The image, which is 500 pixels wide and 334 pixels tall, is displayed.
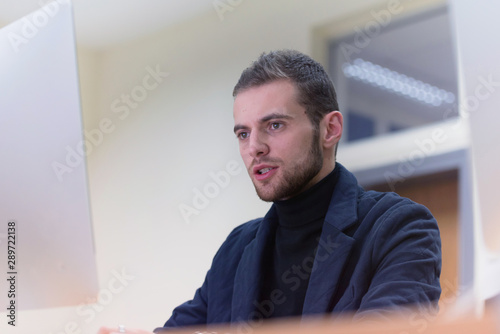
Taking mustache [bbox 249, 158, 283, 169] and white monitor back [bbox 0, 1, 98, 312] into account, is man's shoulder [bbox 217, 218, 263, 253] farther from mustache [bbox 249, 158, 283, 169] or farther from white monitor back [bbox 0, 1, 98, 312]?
white monitor back [bbox 0, 1, 98, 312]

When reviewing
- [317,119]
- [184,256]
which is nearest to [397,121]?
[184,256]

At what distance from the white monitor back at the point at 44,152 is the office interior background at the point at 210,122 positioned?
1.81 m

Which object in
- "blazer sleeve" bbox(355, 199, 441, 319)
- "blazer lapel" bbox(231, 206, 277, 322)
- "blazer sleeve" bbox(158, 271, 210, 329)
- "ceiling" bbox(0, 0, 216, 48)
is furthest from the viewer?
"ceiling" bbox(0, 0, 216, 48)

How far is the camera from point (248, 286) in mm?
1202

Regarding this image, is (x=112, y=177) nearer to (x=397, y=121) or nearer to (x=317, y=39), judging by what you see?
(x=317, y=39)

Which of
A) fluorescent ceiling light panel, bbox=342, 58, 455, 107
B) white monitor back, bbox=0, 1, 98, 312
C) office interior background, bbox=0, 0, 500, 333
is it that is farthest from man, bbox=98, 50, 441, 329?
fluorescent ceiling light panel, bbox=342, 58, 455, 107

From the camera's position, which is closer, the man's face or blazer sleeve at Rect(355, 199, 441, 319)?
blazer sleeve at Rect(355, 199, 441, 319)

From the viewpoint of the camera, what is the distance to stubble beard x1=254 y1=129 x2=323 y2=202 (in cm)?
124

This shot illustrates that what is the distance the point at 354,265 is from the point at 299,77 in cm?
42

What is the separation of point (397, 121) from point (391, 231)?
240 centimetres

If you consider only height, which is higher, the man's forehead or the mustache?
the man's forehead

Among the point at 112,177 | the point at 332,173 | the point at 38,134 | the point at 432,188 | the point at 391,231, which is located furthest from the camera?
the point at 112,177

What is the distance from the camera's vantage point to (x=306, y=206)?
1.25m

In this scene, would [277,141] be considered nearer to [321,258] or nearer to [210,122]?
[321,258]
